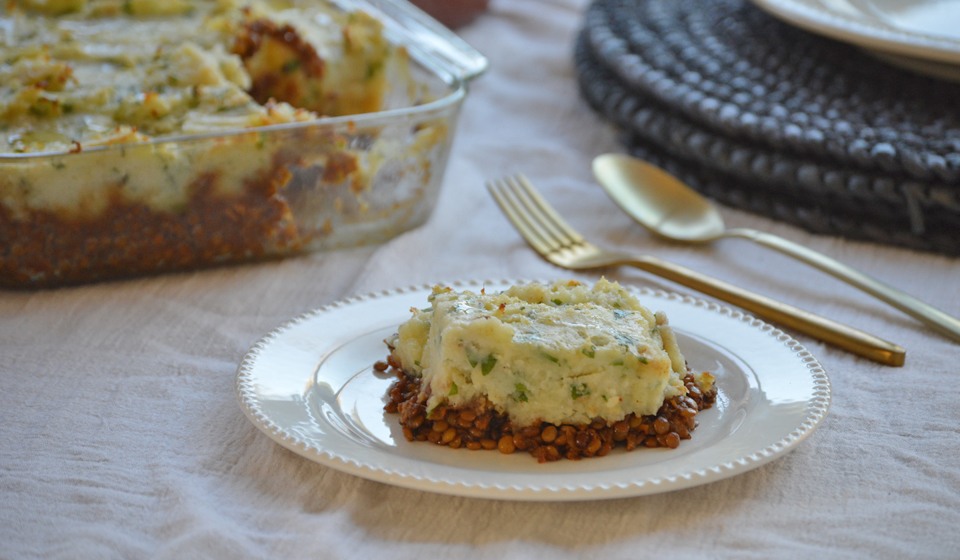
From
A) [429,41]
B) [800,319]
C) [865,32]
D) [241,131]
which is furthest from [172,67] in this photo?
[865,32]

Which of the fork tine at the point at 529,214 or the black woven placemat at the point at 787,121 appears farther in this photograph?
the fork tine at the point at 529,214

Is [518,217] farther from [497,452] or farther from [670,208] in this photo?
[497,452]

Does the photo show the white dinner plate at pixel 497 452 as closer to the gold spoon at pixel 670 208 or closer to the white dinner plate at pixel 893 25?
the gold spoon at pixel 670 208

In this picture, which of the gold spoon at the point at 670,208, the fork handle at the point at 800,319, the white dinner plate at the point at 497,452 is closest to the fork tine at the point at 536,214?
the gold spoon at the point at 670,208

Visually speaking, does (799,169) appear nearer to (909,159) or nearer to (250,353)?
(909,159)

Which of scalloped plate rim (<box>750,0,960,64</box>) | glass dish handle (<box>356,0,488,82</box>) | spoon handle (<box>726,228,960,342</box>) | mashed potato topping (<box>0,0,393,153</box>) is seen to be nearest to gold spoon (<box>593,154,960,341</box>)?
spoon handle (<box>726,228,960,342</box>)

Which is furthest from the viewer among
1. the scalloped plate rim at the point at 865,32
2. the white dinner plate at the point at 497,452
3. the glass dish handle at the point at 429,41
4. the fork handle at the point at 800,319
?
the glass dish handle at the point at 429,41

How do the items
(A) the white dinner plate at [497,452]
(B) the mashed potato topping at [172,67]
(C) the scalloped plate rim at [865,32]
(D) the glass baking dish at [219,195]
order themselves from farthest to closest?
(C) the scalloped plate rim at [865,32] < (B) the mashed potato topping at [172,67] < (D) the glass baking dish at [219,195] < (A) the white dinner plate at [497,452]
